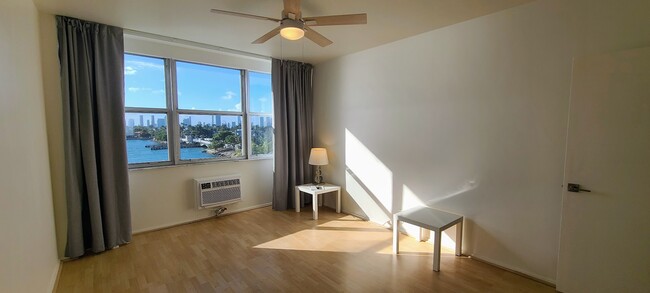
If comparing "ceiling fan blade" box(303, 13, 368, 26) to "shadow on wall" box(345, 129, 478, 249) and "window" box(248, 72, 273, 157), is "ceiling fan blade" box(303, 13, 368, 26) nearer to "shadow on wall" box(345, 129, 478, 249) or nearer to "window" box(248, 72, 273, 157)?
"shadow on wall" box(345, 129, 478, 249)

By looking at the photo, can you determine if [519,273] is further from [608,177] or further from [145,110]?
[145,110]

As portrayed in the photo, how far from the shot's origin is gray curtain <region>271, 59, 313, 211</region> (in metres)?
4.44

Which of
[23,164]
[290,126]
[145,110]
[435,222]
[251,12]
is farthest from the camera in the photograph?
[290,126]

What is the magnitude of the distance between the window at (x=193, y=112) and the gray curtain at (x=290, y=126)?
0.37 m

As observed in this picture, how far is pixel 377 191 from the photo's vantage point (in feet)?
12.8

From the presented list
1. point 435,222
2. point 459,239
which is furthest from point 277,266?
point 459,239

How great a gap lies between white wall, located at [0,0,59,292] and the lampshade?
9.97ft

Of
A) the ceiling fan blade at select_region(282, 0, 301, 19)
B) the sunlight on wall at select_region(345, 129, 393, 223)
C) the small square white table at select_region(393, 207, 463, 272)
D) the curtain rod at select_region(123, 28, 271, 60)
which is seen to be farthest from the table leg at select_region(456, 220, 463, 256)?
the curtain rod at select_region(123, 28, 271, 60)

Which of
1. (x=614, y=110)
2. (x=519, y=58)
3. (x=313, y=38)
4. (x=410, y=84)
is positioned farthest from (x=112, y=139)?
(x=614, y=110)

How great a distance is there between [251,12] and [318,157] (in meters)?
2.37

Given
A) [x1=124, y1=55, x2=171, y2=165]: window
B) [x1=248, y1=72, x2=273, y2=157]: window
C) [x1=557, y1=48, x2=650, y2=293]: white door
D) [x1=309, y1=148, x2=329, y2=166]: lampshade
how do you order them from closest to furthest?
[x1=557, y1=48, x2=650, y2=293]: white door
[x1=124, y1=55, x2=171, y2=165]: window
[x1=309, y1=148, x2=329, y2=166]: lampshade
[x1=248, y1=72, x2=273, y2=157]: window

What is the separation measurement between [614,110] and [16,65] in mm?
4164

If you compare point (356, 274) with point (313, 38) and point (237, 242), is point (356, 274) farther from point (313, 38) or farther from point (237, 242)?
point (313, 38)

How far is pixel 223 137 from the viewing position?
429 cm
